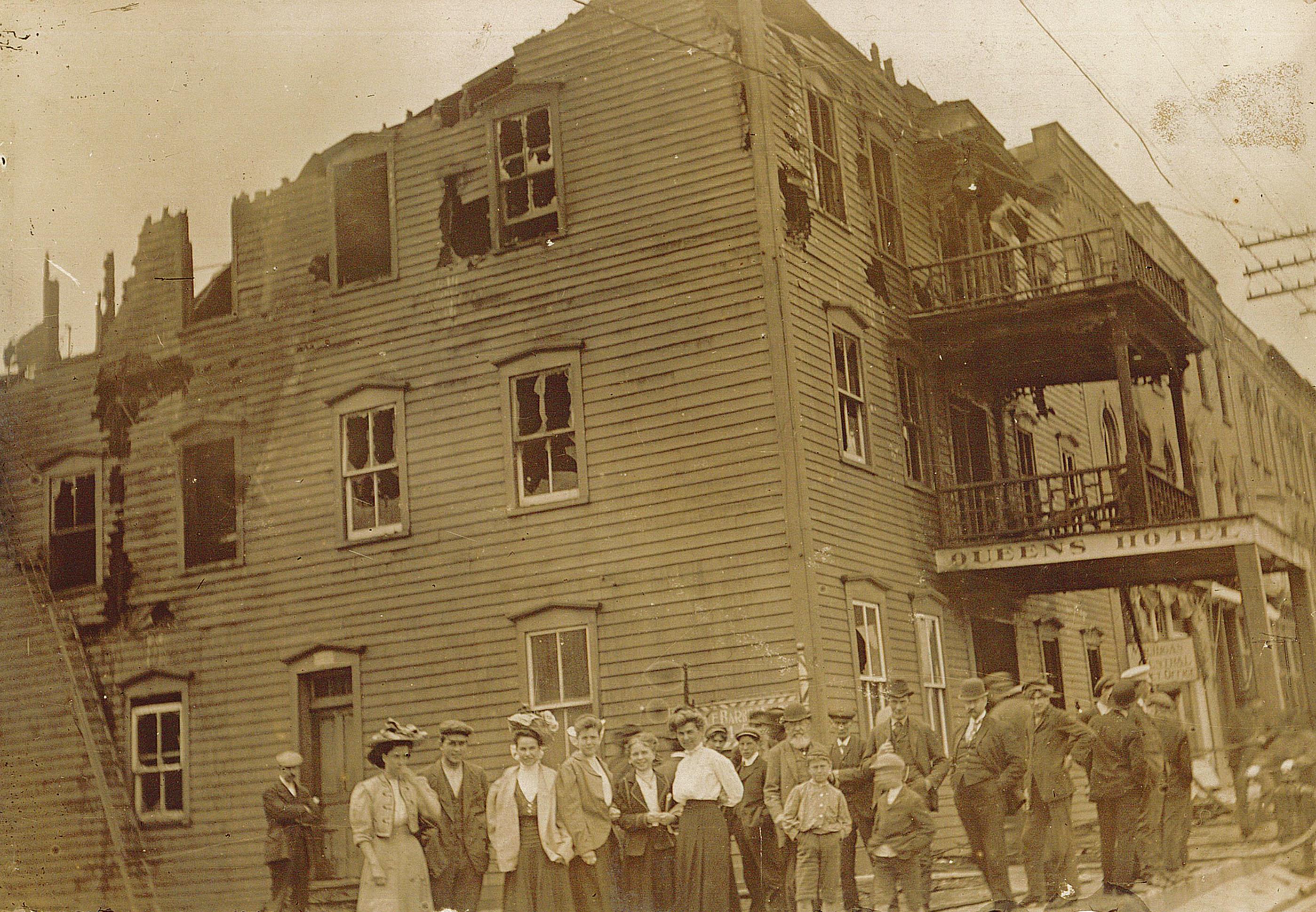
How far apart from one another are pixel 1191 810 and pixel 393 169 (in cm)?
1016

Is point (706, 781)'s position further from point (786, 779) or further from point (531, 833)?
point (531, 833)

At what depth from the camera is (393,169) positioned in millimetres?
13438

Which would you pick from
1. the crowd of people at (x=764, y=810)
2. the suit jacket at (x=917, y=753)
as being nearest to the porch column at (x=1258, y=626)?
the crowd of people at (x=764, y=810)

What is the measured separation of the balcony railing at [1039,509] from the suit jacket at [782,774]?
→ 4.14 meters

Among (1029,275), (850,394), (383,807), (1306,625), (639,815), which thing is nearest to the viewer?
(383,807)

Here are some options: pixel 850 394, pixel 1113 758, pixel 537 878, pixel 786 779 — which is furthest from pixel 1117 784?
pixel 537 878

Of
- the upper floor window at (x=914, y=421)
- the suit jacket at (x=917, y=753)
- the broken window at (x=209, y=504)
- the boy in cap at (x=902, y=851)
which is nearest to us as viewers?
the boy in cap at (x=902, y=851)

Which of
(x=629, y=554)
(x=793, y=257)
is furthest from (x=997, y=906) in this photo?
(x=793, y=257)

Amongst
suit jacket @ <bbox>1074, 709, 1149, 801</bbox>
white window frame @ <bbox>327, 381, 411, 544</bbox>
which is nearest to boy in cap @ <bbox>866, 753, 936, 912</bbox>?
suit jacket @ <bbox>1074, 709, 1149, 801</bbox>

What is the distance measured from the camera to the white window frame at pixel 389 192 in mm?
13359

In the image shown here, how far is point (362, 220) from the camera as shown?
13539mm

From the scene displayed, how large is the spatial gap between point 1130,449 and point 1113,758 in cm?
376

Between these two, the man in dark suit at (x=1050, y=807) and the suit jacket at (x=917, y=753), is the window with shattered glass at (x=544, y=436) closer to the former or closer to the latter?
the suit jacket at (x=917, y=753)

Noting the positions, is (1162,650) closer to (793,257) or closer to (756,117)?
(793,257)
